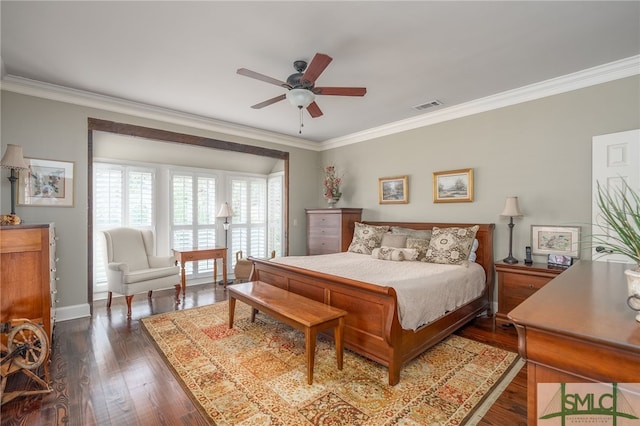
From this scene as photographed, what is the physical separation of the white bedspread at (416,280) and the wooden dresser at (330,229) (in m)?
1.16

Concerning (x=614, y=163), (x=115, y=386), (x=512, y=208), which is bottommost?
(x=115, y=386)

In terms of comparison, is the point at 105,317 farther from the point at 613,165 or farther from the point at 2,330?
the point at 613,165

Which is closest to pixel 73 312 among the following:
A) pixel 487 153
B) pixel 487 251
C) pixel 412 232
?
pixel 412 232

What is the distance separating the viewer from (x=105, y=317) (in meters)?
3.72

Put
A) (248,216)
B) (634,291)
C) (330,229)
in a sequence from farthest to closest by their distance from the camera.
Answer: (248,216) < (330,229) < (634,291)

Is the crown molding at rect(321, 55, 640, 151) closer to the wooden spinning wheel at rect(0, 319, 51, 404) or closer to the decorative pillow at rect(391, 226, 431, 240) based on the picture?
the decorative pillow at rect(391, 226, 431, 240)

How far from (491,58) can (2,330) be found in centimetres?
461

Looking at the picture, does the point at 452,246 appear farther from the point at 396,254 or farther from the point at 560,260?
the point at 560,260

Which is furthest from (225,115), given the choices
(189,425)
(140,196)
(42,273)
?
(189,425)

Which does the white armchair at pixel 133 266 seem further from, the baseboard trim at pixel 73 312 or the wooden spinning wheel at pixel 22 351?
the wooden spinning wheel at pixel 22 351

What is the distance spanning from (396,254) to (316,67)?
7.88 ft

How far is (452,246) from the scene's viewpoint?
351 cm

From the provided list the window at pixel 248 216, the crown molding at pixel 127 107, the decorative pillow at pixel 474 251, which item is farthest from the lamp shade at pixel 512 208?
the window at pixel 248 216

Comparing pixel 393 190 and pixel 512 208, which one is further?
pixel 393 190
